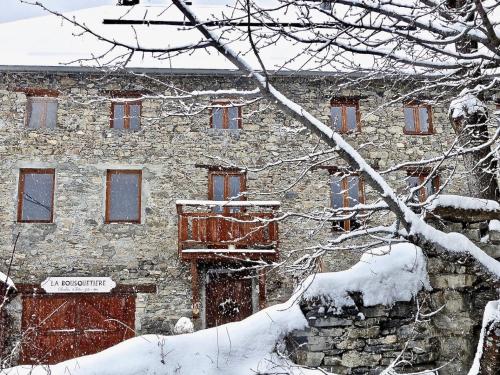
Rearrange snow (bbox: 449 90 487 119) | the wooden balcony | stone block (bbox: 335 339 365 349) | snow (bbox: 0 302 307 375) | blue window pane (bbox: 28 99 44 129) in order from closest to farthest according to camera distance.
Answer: snow (bbox: 0 302 307 375) → stone block (bbox: 335 339 365 349) → snow (bbox: 449 90 487 119) → the wooden balcony → blue window pane (bbox: 28 99 44 129)

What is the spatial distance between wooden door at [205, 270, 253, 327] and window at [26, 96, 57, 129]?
5.32m

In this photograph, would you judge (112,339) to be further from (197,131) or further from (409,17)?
(409,17)

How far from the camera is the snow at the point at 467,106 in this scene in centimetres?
641

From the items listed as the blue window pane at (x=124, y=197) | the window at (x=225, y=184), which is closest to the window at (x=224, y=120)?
the window at (x=225, y=184)

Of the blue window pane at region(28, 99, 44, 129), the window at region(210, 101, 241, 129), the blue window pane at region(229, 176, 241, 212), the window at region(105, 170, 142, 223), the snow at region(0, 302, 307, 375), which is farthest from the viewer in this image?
the window at region(210, 101, 241, 129)

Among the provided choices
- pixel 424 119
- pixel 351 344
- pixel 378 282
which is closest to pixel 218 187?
pixel 424 119

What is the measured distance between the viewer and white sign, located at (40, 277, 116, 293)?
12.9 m

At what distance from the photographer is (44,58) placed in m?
14.1

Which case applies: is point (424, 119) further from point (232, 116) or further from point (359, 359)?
point (359, 359)

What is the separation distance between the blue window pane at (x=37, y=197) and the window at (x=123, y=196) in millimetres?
1346

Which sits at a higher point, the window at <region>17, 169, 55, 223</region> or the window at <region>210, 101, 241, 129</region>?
the window at <region>210, 101, 241, 129</region>

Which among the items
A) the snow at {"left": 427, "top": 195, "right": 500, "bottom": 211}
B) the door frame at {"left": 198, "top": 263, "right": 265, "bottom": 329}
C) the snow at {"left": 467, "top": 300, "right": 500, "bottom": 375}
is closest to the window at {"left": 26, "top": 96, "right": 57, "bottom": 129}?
the door frame at {"left": 198, "top": 263, "right": 265, "bottom": 329}

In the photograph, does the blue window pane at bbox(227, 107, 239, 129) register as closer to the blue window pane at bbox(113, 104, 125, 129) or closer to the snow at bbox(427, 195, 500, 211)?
the blue window pane at bbox(113, 104, 125, 129)

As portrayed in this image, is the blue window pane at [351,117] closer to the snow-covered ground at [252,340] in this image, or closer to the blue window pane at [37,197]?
the blue window pane at [37,197]
